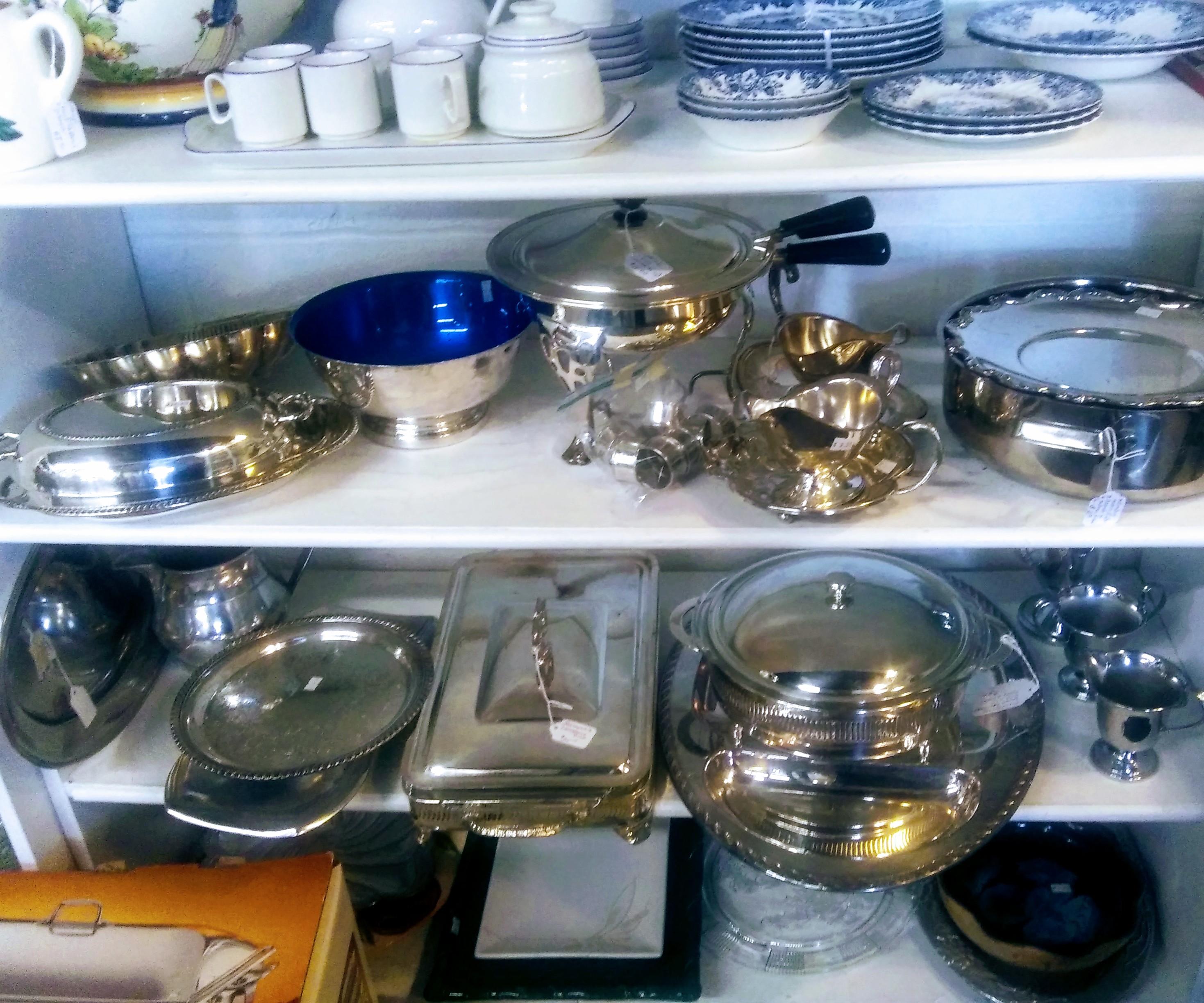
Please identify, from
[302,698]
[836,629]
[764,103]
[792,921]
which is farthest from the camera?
[792,921]

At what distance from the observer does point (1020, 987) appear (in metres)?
1.19

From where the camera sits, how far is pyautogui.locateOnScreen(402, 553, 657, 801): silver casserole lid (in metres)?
1.01

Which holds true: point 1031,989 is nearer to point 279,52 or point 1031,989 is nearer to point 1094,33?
point 1094,33

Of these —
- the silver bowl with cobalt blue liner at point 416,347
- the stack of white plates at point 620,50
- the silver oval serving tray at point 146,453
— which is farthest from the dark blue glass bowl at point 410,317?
the stack of white plates at point 620,50

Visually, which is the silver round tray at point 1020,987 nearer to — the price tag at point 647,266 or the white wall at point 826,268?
the white wall at point 826,268

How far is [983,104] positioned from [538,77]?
1.23 ft

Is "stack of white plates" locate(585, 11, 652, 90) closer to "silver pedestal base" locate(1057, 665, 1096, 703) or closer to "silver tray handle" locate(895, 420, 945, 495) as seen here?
"silver tray handle" locate(895, 420, 945, 495)

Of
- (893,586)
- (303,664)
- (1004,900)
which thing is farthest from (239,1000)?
(1004,900)

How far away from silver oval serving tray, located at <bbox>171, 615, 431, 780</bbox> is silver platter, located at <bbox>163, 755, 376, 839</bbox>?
0.03m

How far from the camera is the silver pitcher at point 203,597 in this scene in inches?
46.8

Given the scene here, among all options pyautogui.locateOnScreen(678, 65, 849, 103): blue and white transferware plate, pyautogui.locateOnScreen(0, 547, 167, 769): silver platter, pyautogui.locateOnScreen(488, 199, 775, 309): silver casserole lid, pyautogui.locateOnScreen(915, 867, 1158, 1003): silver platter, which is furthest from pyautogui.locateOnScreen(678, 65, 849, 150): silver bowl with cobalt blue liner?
pyautogui.locateOnScreen(915, 867, 1158, 1003): silver platter

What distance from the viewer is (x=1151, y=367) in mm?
918

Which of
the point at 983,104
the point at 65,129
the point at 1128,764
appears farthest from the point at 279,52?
the point at 1128,764

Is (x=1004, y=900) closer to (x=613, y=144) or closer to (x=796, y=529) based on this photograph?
(x=796, y=529)
